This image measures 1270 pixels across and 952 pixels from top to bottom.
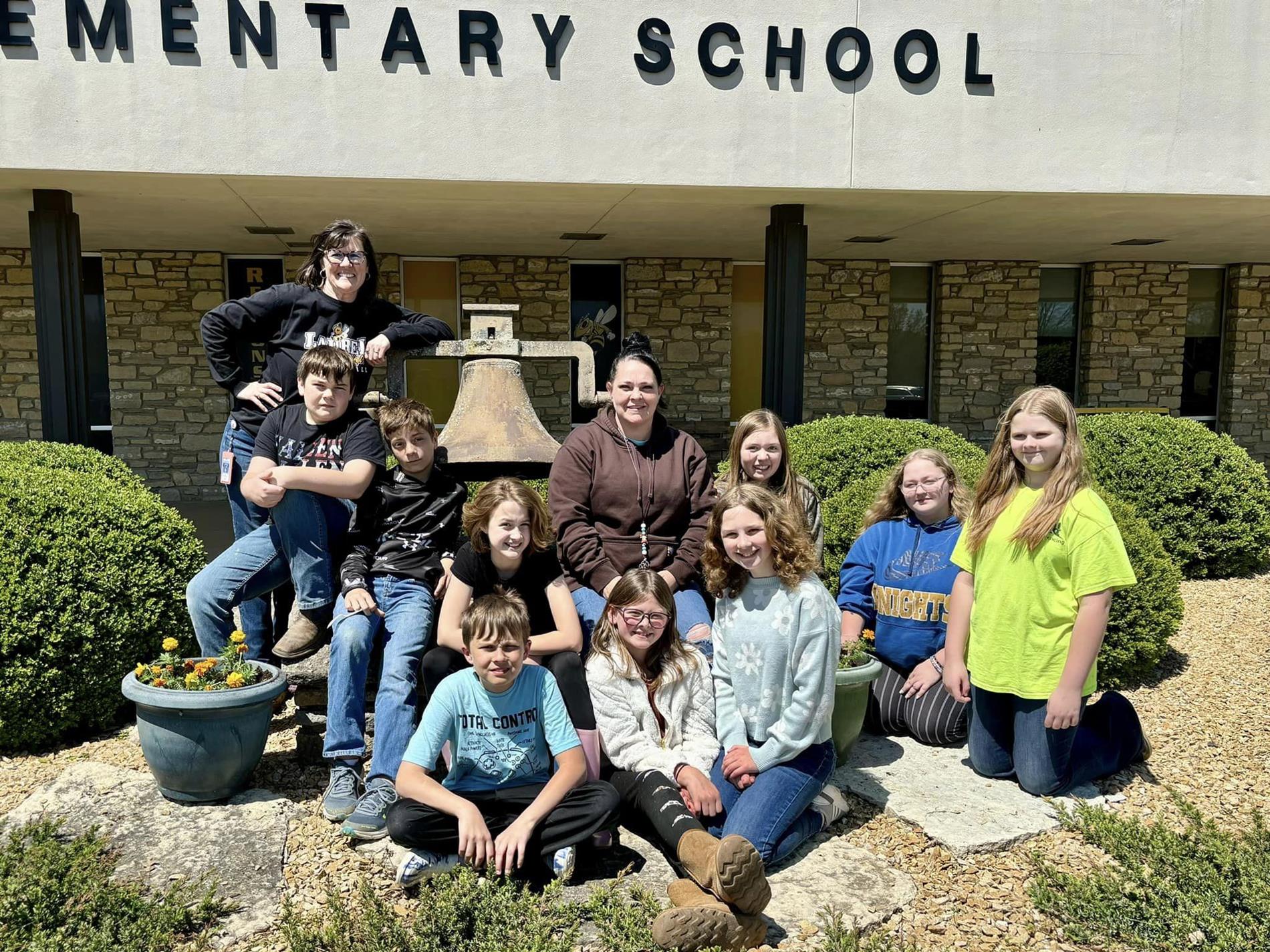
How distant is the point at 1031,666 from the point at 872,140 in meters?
4.58

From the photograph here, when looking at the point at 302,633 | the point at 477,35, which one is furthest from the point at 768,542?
A: the point at 477,35

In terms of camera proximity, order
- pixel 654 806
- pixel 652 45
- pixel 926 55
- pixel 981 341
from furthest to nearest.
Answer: pixel 981 341
pixel 926 55
pixel 652 45
pixel 654 806

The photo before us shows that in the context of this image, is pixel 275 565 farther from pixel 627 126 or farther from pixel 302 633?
pixel 627 126

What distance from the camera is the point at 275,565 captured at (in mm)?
3617

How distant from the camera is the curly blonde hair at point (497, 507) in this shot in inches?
128

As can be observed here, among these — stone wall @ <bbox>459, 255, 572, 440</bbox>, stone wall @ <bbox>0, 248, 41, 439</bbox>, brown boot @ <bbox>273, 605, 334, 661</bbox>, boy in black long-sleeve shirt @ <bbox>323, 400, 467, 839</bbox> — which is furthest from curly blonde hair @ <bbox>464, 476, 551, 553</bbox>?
stone wall @ <bbox>0, 248, 41, 439</bbox>

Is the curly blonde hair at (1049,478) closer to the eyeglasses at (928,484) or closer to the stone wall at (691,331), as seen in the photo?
the eyeglasses at (928,484)

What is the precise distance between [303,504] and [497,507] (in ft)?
2.65

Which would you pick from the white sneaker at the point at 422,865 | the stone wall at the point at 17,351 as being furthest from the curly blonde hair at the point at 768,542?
the stone wall at the point at 17,351

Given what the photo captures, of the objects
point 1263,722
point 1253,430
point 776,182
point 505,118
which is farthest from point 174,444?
point 1253,430

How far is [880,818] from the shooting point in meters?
3.35

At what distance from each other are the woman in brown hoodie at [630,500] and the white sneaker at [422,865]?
1.03 meters

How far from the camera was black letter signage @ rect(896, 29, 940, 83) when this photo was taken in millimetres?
6641

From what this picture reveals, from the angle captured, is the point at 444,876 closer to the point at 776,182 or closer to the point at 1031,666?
the point at 1031,666
